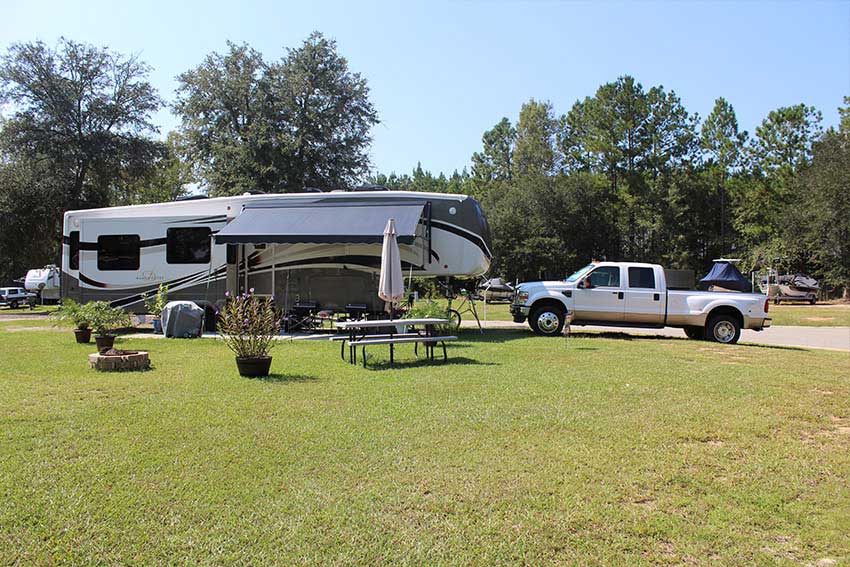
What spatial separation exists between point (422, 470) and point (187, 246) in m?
13.2

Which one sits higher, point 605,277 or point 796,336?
point 605,277

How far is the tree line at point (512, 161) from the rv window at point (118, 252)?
15.3 metres

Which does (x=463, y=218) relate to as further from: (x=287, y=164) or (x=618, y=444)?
(x=287, y=164)

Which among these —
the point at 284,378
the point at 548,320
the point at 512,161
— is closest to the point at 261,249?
the point at 548,320

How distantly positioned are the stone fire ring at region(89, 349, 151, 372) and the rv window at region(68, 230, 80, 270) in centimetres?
898

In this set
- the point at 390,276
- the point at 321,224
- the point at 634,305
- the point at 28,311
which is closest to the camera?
the point at 390,276

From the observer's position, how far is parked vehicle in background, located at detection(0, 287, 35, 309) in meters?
34.8

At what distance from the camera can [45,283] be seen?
34594 mm

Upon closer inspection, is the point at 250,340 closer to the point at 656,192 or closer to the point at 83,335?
the point at 83,335

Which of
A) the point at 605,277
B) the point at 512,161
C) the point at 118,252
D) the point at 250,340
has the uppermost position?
the point at 512,161

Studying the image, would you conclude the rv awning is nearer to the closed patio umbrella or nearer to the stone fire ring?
the closed patio umbrella

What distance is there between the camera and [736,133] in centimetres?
4938

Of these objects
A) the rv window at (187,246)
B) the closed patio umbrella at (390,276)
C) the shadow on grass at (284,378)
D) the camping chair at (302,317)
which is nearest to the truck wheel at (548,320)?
the closed patio umbrella at (390,276)

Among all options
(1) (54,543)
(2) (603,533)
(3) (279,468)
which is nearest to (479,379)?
(3) (279,468)
